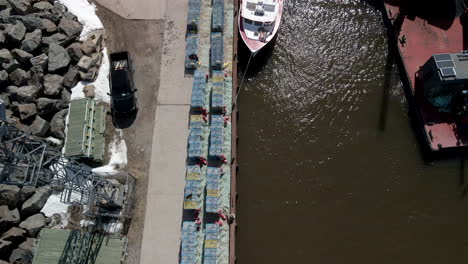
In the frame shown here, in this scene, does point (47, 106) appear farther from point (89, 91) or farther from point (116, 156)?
point (116, 156)

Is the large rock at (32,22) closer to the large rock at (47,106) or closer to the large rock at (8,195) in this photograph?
the large rock at (47,106)

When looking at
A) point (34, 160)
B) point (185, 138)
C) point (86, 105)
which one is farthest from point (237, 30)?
point (34, 160)

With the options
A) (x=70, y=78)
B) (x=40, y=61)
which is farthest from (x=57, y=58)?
(x=70, y=78)

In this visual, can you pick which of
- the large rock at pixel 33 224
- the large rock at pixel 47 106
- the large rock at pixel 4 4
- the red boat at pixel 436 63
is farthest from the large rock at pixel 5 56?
the red boat at pixel 436 63

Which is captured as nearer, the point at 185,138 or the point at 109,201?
the point at 109,201

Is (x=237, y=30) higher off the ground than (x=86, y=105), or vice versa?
(x=237, y=30)

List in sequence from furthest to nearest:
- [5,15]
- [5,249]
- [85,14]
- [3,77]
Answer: [85,14], [5,15], [3,77], [5,249]

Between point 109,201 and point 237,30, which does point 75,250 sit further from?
point 237,30

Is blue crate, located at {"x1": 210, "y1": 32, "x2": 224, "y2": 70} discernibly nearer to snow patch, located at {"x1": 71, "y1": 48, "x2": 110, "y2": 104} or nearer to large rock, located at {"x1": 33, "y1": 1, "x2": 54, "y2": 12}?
snow patch, located at {"x1": 71, "y1": 48, "x2": 110, "y2": 104}

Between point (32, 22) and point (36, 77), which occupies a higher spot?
point (32, 22)
